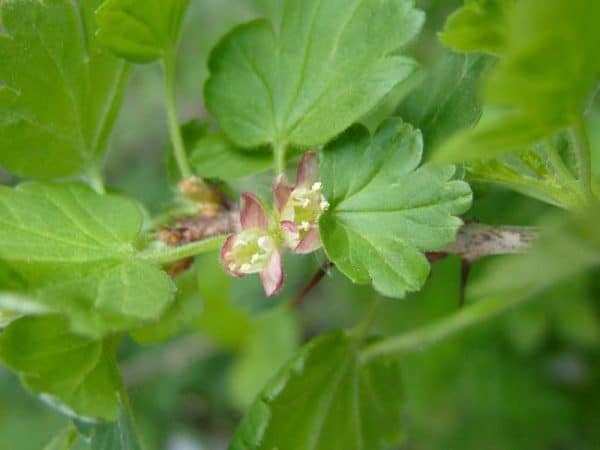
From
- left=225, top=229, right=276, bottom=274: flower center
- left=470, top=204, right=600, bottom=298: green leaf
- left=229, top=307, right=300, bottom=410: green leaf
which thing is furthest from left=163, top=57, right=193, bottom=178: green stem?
left=229, top=307, right=300, bottom=410: green leaf

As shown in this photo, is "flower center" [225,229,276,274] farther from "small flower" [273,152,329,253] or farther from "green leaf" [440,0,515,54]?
"green leaf" [440,0,515,54]

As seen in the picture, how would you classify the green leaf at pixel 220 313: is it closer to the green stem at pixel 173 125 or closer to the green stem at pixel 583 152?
the green stem at pixel 173 125

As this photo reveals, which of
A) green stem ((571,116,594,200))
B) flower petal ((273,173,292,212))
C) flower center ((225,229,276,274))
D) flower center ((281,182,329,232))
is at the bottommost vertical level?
flower center ((225,229,276,274))

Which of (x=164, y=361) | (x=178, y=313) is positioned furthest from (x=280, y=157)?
(x=164, y=361)

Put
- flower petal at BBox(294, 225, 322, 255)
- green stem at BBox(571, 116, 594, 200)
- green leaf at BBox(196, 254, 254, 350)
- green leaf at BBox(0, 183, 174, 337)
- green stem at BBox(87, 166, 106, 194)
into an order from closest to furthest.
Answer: green stem at BBox(571, 116, 594, 200)
green leaf at BBox(0, 183, 174, 337)
flower petal at BBox(294, 225, 322, 255)
green stem at BBox(87, 166, 106, 194)
green leaf at BBox(196, 254, 254, 350)

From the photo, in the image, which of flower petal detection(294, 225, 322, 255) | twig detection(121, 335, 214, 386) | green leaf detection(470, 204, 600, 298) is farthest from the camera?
twig detection(121, 335, 214, 386)

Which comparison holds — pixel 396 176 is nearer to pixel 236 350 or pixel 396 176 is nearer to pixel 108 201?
pixel 108 201

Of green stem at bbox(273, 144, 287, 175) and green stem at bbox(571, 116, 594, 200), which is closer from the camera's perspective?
green stem at bbox(571, 116, 594, 200)

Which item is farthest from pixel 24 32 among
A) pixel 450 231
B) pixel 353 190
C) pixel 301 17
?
pixel 450 231

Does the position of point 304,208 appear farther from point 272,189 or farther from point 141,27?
point 141,27
